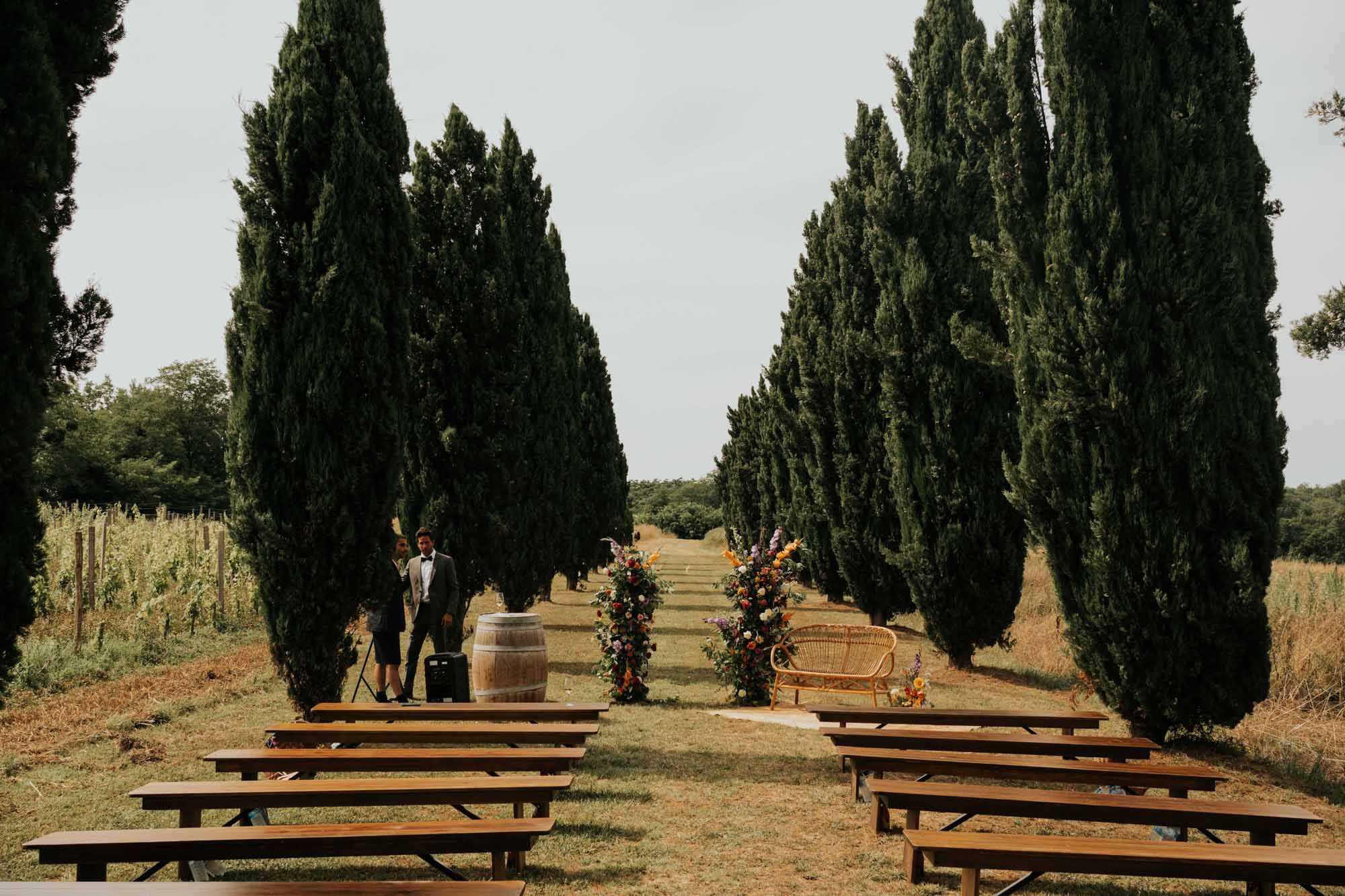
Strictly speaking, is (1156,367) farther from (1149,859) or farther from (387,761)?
(387,761)

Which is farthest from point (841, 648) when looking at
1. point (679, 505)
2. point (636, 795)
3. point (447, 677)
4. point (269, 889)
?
point (679, 505)

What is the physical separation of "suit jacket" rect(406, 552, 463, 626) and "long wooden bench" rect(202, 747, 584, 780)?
489 cm

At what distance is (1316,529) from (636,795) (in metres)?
50.1

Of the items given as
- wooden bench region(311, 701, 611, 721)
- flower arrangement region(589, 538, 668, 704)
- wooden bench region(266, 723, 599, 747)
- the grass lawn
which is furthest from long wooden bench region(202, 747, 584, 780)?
flower arrangement region(589, 538, 668, 704)

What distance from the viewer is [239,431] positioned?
24.9 ft

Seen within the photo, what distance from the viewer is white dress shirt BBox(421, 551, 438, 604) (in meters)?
9.84

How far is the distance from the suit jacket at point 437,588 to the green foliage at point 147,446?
3422 centimetres

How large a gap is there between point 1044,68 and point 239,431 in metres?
8.29

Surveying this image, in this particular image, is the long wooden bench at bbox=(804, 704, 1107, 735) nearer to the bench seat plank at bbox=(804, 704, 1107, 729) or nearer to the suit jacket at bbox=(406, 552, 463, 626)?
the bench seat plank at bbox=(804, 704, 1107, 729)

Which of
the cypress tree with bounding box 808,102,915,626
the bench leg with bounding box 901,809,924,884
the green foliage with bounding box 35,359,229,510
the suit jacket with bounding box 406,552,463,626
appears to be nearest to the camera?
the bench leg with bounding box 901,809,924,884

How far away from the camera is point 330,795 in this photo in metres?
4.09

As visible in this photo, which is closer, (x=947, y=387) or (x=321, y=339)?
(x=321, y=339)

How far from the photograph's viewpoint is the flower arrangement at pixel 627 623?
33.0ft

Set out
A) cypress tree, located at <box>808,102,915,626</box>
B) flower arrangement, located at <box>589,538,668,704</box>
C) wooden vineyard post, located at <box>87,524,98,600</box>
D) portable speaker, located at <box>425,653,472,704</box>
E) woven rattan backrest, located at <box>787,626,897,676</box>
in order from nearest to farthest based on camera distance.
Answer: portable speaker, located at <box>425,653,472,704</box>, woven rattan backrest, located at <box>787,626,897,676</box>, flower arrangement, located at <box>589,538,668,704</box>, wooden vineyard post, located at <box>87,524,98,600</box>, cypress tree, located at <box>808,102,915,626</box>
